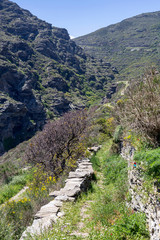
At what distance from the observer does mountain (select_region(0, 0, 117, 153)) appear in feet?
186

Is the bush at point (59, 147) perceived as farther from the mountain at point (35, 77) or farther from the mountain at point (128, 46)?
→ the mountain at point (128, 46)

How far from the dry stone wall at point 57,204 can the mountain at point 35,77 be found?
49.5m

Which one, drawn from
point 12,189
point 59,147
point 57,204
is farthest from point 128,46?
point 57,204

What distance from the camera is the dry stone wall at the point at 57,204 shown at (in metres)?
3.35

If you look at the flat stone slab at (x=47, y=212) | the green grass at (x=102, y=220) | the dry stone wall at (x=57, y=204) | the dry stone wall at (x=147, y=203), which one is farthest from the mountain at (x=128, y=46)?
the flat stone slab at (x=47, y=212)

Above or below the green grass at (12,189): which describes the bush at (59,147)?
above

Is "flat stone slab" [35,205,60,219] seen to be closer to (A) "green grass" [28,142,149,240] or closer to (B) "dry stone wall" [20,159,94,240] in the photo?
(B) "dry stone wall" [20,159,94,240]

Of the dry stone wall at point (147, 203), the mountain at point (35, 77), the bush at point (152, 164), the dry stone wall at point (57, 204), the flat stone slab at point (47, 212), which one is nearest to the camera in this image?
the dry stone wall at point (147, 203)

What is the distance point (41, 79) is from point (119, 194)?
268 ft

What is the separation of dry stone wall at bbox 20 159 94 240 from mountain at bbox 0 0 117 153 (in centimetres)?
4950

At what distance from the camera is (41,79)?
268ft

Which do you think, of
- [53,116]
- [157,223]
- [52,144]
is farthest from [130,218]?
[53,116]

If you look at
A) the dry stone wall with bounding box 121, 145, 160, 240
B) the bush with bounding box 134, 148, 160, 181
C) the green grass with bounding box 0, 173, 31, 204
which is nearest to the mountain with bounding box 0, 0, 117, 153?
the green grass with bounding box 0, 173, 31, 204

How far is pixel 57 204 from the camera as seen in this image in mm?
4301
